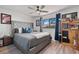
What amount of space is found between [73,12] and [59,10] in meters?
0.24

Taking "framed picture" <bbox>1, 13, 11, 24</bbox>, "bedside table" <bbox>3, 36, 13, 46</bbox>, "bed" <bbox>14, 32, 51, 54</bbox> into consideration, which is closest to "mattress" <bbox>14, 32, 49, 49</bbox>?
"bed" <bbox>14, 32, 51, 54</bbox>

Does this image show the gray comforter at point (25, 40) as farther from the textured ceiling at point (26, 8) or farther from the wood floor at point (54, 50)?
the textured ceiling at point (26, 8)

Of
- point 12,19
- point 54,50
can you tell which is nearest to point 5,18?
point 12,19

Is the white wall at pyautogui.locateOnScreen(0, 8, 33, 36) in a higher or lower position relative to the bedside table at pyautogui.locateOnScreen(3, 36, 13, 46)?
higher

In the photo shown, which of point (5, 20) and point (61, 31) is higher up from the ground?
point (5, 20)

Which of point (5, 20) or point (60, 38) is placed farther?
point (60, 38)

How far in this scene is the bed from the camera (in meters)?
1.62

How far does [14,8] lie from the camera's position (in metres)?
1.57

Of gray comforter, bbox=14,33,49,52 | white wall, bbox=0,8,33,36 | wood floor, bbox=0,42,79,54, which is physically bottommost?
wood floor, bbox=0,42,79,54

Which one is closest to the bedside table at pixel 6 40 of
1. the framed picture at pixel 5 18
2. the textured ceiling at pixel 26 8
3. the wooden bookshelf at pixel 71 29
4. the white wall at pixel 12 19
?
the white wall at pixel 12 19

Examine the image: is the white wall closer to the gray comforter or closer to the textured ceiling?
the textured ceiling

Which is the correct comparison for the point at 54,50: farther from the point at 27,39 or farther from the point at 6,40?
the point at 6,40
